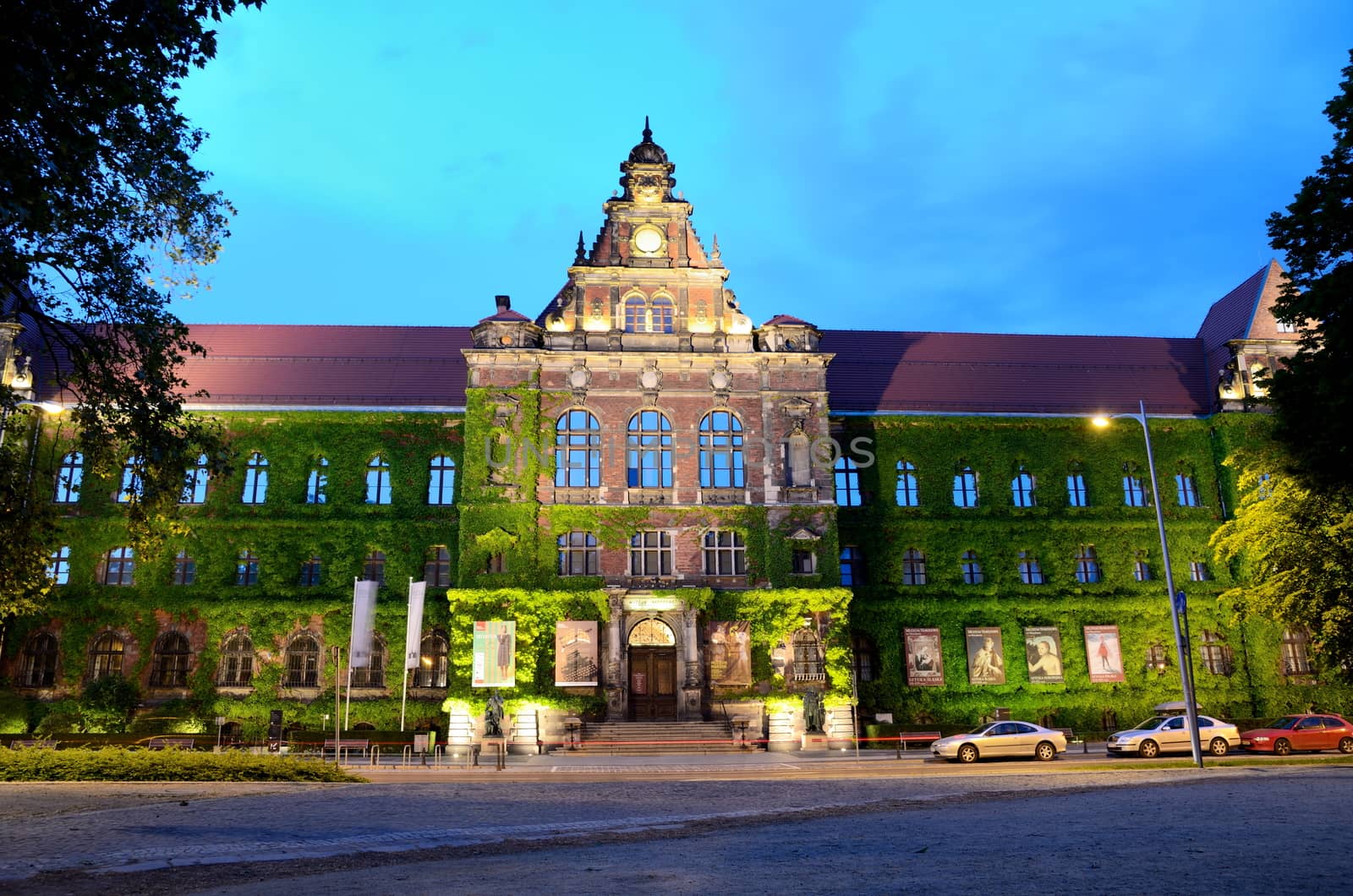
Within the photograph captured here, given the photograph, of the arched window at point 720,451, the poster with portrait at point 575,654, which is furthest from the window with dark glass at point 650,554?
the poster with portrait at point 575,654

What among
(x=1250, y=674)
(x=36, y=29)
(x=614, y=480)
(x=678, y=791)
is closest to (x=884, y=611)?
(x=614, y=480)

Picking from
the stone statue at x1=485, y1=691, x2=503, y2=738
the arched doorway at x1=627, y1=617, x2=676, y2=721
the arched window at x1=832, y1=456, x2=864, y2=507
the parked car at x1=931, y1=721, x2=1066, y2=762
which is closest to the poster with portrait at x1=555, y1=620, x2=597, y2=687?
the arched doorway at x1=627, y1=617, x2=676, y2=721

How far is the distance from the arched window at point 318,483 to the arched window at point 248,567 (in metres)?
3.23

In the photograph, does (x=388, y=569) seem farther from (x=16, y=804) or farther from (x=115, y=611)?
(x=16, y=804)

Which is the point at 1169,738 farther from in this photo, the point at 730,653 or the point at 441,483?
the point at 441,483

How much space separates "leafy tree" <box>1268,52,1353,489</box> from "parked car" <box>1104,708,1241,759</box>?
15.9 meters

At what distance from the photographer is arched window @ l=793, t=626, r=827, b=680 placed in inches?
1522

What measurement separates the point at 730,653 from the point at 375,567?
52.5 feet

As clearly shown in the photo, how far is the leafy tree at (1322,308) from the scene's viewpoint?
15.9 m

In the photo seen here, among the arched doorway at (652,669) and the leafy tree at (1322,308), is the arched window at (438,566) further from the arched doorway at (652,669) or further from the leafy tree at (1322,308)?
the leafy tree at (1322,308)

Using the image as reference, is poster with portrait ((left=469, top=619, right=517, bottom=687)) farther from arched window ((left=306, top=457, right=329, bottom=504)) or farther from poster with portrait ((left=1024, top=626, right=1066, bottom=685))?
poster with portrait ((left=1024, top=626, right=1066, bottom=685))

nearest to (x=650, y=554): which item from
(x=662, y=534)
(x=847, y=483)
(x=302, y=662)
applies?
(x=662, y=534)

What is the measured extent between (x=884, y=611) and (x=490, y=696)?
680 inches

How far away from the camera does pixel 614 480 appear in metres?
41.0
